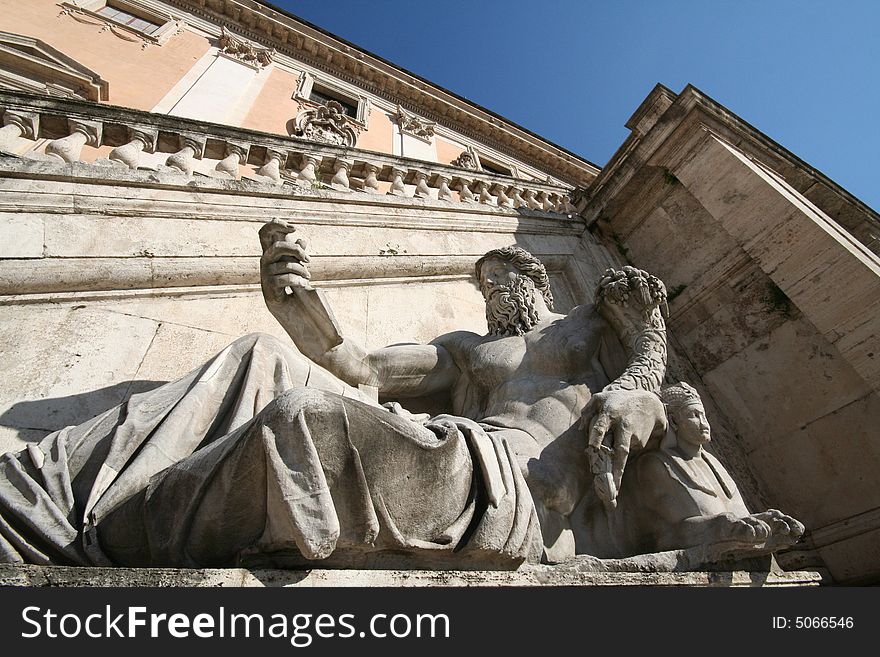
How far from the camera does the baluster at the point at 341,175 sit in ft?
16.7

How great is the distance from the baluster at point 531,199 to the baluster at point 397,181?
1867mm

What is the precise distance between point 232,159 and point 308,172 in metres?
0.77

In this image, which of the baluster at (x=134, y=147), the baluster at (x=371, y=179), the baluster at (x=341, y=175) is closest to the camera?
the baluster at (x=134, y=147)

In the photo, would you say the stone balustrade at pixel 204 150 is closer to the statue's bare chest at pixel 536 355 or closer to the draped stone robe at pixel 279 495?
the statue's bare chest at pixel 536 355

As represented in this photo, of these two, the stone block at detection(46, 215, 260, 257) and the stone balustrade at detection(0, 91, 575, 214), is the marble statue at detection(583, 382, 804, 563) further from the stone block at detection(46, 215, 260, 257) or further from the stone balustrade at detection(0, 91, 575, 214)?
the stone balustrade at detection(0, 91, 575, 214)

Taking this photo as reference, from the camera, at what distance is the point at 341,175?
530 centimetres

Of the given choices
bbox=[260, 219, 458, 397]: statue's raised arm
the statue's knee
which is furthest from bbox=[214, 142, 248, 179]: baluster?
the statue's knee

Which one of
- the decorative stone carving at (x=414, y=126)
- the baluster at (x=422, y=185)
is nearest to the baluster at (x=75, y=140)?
the baluster at (x=422, y=185)

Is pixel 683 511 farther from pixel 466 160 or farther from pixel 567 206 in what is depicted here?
pixel 466 160

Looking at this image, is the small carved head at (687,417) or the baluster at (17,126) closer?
the small carved head at (687,417)

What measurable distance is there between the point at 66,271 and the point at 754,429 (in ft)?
17.2

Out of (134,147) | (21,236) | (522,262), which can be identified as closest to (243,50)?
(134,147)
